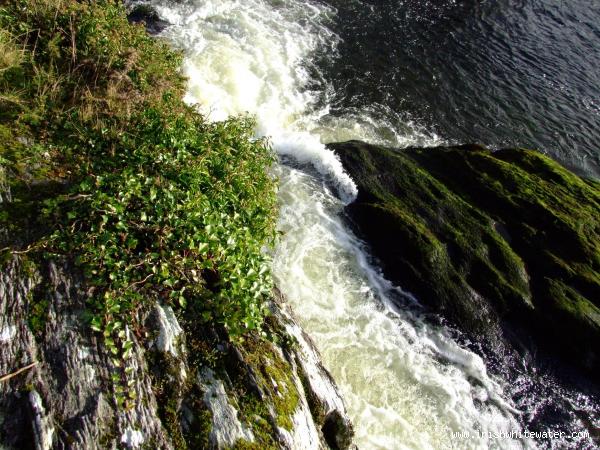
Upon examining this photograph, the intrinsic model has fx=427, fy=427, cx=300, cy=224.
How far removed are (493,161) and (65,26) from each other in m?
12.9

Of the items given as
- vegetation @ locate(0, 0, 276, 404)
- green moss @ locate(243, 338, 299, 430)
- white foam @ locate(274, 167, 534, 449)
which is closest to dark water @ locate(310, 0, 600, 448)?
white foam @ locate(274, 167, 534, 449)

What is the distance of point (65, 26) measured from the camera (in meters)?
8.80

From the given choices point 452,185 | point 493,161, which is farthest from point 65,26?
point 493,161

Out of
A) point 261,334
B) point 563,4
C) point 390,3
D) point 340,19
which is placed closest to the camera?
point 261,334

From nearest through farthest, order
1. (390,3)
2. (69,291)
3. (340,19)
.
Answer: (69,291)
(340,19)
(390,3)

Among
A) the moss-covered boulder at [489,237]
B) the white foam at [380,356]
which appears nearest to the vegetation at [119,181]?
the white foam at [380,356]

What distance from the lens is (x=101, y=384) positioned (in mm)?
4832

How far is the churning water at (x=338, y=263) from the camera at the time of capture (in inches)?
365

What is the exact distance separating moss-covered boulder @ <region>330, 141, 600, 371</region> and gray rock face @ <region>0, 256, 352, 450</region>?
6663 mm

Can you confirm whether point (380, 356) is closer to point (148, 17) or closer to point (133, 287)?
point (133, 287)

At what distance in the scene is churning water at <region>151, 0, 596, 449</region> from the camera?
927 cm

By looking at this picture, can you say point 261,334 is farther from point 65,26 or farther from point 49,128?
point 65,26

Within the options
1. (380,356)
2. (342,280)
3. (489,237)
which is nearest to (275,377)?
(380,356)

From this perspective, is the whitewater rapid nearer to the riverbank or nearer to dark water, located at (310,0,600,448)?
dark water, located at (310,0,600,448)
